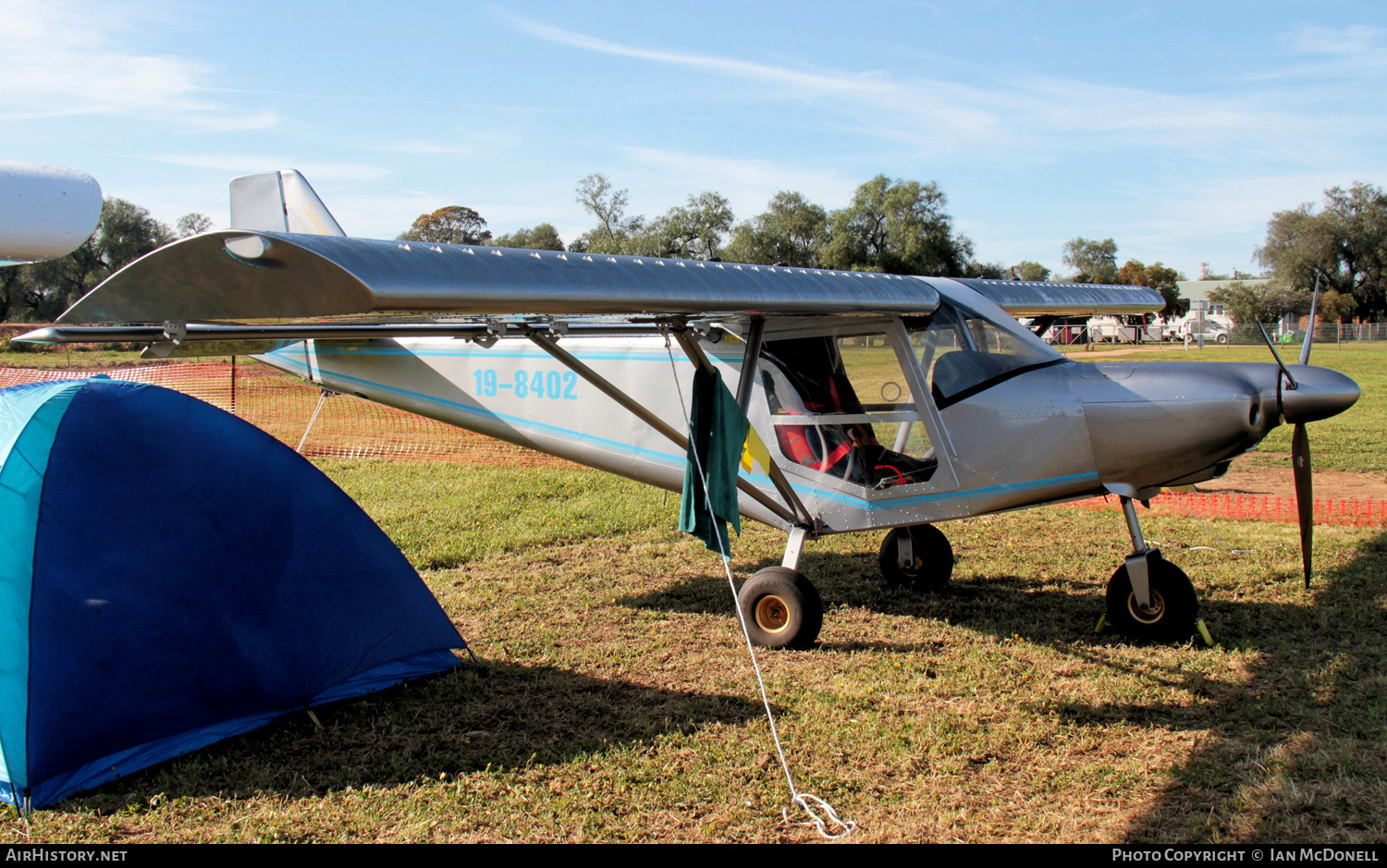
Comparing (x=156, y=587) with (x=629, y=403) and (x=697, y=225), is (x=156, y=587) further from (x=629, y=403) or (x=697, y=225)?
(x=697, y=225)

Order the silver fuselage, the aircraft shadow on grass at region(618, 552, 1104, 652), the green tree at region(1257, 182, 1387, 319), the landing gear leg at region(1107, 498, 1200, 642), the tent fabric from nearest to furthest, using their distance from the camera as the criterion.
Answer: the tent fabric
the silver fuselage
the landing gear leg at region(1107, 498, 1200, 642)
the aircraft shadow on grass at region(618, 552, 1104, 652)
the green tree at region(1257, 182, 1387, 319)

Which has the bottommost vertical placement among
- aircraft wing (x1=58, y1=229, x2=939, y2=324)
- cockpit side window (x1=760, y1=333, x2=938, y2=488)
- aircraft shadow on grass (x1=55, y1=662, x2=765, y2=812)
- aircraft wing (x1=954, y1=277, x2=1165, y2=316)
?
aircraft shadow on grass (x1=55, y1=662, x2=765, y2=812)

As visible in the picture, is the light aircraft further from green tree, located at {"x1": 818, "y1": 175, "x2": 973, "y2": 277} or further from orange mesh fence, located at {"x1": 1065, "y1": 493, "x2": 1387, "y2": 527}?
green tree, located at {"x1": 818, "y1": 175, "x2": 973, "y2": 277}

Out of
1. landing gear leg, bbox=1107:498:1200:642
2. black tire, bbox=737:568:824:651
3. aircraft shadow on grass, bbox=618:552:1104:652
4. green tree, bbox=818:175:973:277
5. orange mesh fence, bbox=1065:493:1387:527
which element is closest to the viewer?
landing gear leg, bbox=1107:498:1200:642

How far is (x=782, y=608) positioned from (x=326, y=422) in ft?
45.7

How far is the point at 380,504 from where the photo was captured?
1002cm

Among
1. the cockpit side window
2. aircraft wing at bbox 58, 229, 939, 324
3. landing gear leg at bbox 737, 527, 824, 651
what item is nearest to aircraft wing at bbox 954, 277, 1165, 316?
the cockpit side window

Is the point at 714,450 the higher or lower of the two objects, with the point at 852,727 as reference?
higher

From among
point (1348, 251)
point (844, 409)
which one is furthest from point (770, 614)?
point (1348, 251)

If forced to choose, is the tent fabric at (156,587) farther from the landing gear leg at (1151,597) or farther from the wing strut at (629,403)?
the landing gear leg at (1151,597)

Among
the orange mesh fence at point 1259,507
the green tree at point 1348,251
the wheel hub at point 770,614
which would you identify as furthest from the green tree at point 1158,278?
the wheel hub at point 770,614

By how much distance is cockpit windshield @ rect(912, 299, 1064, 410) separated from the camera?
5.66 meters

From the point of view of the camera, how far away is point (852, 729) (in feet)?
14.6

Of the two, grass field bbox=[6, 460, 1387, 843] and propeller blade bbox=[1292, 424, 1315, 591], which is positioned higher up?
propeller blade bbox=[1292, 424, 1315, 591]
